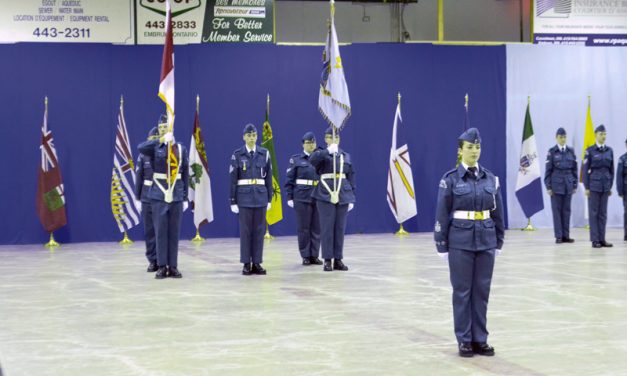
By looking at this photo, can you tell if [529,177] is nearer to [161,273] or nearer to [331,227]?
[331,227]

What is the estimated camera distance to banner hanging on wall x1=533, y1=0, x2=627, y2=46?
16.4m

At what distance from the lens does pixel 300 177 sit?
422 inches

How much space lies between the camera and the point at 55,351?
18.3 ft

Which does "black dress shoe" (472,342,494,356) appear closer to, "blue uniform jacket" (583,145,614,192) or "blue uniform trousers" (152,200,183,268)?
"blue uniform trousers" (152,200,183,268)

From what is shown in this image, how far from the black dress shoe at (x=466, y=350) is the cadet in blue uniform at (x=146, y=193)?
4.88m

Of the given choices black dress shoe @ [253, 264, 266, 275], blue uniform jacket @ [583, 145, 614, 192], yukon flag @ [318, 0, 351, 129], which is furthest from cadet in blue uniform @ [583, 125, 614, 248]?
black dress shoe @ [253, 264, 266, 275]

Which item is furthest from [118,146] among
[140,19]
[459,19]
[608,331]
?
[608,331]

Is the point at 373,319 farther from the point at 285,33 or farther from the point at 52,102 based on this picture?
the point at 285,33

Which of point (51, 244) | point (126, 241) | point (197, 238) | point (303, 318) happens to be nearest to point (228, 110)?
point (197, 238)

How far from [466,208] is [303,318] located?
1.92 metres

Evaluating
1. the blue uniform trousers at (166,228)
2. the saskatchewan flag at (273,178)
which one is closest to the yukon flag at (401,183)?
the saskatchewan flag at (273,178)

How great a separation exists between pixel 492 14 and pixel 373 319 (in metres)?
11.6

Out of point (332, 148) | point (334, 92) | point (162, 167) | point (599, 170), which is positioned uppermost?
point (334, 92)

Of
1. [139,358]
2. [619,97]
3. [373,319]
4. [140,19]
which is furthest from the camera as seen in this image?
[619,97]
